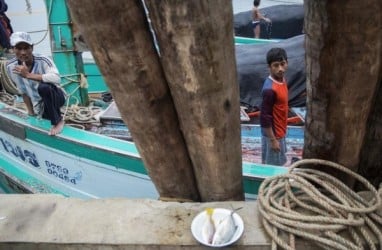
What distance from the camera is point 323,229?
1.47 meters

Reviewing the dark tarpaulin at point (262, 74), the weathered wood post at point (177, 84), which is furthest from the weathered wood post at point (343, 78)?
the dark tarpaulin at point (262, 74)

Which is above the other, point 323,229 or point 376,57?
point 376,57

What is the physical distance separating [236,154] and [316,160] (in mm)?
366

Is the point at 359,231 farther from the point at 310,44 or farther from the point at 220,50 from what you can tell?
the point at 220,50

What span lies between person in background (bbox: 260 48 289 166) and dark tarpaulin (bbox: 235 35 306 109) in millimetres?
872

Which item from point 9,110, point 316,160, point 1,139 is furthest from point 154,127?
point 1,139

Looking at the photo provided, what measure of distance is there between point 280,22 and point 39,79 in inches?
226

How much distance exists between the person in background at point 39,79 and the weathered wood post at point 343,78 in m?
3.15

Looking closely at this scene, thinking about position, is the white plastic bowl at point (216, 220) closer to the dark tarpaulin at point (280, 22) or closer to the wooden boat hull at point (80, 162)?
the wooden boat hull at point (80, 162)

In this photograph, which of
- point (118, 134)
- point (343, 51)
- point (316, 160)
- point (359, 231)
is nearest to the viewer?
point (343, 51)

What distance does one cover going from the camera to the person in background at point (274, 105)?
3.10 meters

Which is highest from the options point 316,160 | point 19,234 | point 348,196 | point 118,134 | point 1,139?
point 316,160

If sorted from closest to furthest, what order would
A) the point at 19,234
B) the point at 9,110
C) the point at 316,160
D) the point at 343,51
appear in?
the point at 343,51 < the point at 316,160 < the point at 19,234 < the point at 9,110

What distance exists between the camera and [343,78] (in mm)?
1438
